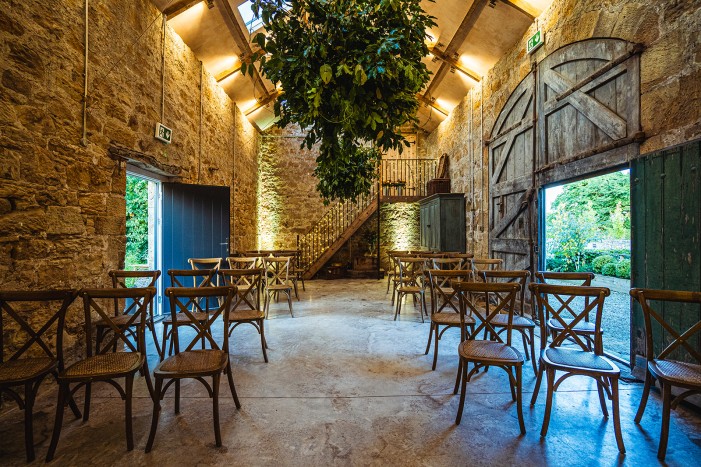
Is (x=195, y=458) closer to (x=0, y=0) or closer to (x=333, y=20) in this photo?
(x=333, y=20)

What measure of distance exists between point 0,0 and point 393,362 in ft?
13.7

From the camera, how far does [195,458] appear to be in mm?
1792

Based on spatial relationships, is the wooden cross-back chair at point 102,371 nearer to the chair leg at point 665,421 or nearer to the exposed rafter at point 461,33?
the chair leg at point 665,421

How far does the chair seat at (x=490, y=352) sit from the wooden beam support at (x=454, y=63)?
222 inches

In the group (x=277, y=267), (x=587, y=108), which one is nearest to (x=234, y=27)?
(x=277, y=267)

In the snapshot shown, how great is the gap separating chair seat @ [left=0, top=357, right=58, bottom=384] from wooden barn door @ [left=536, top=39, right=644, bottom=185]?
4733mm

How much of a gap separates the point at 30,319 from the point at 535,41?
6.36 metres

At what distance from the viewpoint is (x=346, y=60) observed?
2.03m

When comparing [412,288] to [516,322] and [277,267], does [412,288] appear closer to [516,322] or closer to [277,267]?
[516,322]

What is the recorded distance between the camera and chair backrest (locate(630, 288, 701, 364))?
188 cm

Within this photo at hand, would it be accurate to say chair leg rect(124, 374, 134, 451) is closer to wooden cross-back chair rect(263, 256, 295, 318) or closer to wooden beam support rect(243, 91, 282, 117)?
wooden cross-back chair rect(263, 256, 295, 318)

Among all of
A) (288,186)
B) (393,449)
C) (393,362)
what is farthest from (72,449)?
(288,186)

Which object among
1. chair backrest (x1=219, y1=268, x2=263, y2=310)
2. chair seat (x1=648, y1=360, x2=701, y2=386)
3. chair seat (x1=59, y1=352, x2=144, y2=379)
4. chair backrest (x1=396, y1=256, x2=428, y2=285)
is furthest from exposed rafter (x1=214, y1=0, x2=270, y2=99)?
chair seat (x1=648, y1=360, x2=701, y2=386)

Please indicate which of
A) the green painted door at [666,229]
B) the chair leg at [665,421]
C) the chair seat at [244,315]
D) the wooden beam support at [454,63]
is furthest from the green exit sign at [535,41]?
the chair seat at [244,315]
